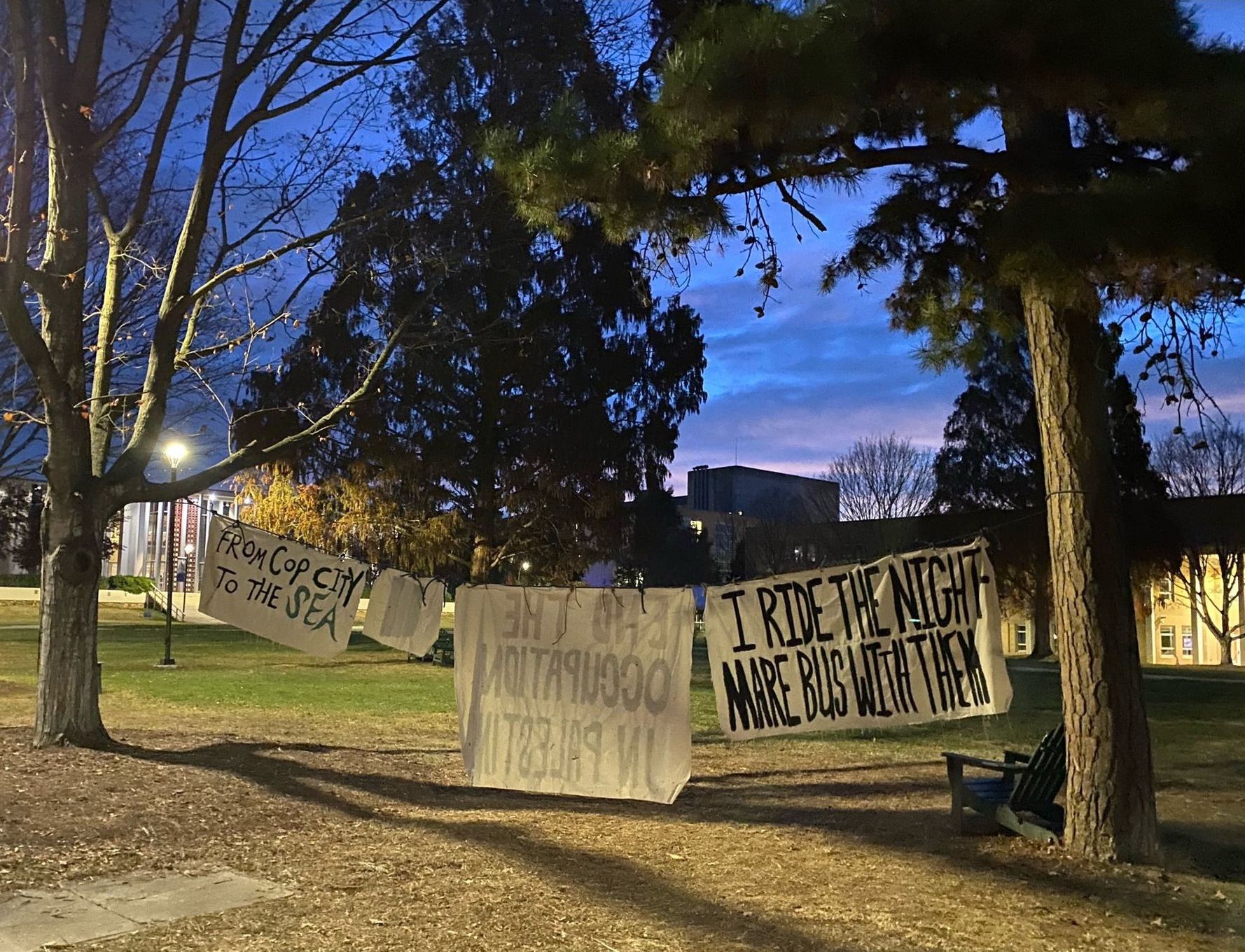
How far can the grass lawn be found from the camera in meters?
5.07

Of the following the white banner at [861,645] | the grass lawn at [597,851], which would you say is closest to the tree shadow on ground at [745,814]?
→ the grass lawn at [597,851]

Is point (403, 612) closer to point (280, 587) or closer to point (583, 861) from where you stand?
point (280, 587)

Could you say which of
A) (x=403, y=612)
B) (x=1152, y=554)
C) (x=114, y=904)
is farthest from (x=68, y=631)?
(x=1152, y=554)

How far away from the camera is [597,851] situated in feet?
22.0

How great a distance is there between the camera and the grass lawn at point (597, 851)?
5074mm

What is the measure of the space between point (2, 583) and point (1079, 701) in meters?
66.9

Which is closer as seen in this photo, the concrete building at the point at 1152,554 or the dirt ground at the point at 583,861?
the dirt ground at the point at 583,861

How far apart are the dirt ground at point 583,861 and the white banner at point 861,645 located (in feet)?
2.88

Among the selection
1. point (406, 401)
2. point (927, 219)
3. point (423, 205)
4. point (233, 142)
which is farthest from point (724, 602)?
point (406, 401)

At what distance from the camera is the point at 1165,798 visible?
A: 885 centimetres

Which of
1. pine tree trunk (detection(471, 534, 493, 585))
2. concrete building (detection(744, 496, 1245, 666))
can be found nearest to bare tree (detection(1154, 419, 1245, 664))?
concrete building (detection(744, 496, 1245, 666))

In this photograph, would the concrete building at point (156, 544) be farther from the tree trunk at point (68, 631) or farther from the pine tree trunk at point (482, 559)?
the tree trunk at point (68, 631)

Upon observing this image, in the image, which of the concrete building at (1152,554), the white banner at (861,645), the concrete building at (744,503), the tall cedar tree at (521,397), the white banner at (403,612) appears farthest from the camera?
the concrete building at (744,503)

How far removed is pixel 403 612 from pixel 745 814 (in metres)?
3.08
